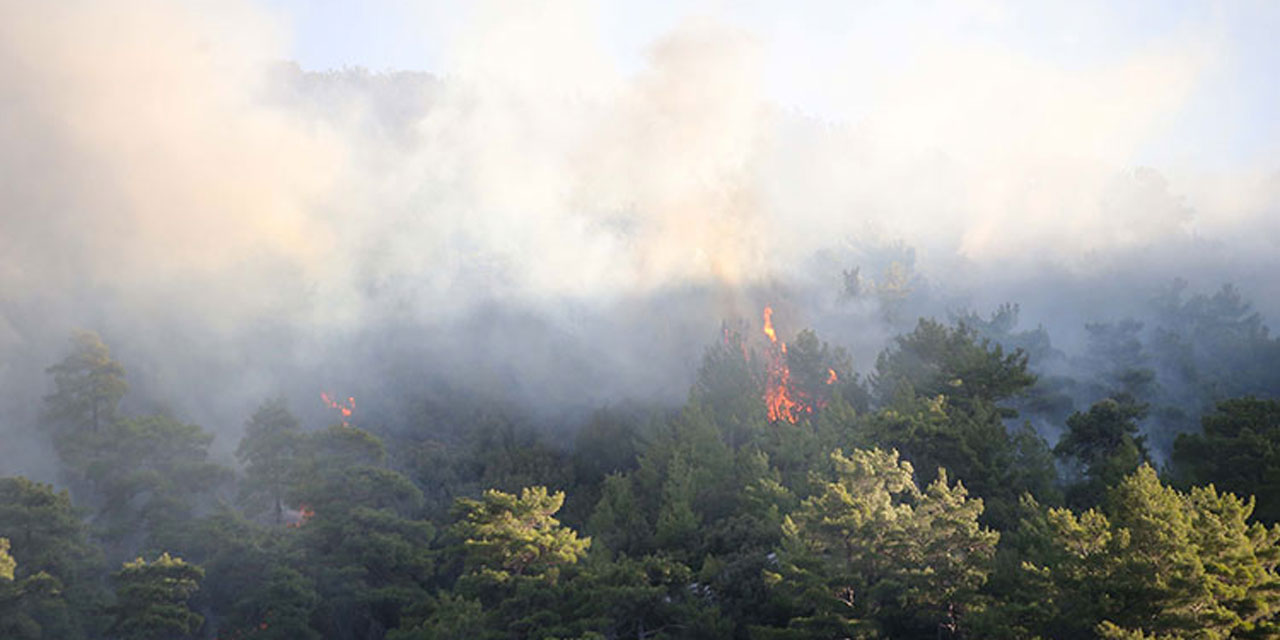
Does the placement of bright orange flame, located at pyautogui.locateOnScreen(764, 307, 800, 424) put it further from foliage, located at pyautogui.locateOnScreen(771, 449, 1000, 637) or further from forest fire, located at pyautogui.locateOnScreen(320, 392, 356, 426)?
forest fire, located at pyautogui.locateOnScreen(320, 392, 356, 426)

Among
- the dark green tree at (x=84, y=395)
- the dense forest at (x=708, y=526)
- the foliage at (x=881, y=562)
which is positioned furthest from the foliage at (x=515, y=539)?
the dark green tree at (x=84, y=395)

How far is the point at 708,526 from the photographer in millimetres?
48031

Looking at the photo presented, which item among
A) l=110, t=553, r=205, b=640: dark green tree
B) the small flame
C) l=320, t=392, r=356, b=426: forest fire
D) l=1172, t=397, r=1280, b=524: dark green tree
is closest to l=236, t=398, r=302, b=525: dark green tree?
l=110, t=553, r=205, b=640: dark green tree

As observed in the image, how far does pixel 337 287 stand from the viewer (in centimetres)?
9806

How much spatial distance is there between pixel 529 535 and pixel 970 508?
17.4 m

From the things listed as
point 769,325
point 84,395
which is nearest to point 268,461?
point 84,395

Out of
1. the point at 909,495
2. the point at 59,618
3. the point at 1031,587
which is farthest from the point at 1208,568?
the point at 59,618

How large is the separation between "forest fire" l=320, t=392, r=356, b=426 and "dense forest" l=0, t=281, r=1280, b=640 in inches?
432

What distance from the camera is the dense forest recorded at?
2731 centimetres

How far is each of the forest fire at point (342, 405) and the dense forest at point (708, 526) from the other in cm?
1097

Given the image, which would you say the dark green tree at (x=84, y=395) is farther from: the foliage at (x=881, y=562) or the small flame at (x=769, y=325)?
the small flame at (x=769, y=325)

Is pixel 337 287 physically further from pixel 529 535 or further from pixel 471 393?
pixel 529 535

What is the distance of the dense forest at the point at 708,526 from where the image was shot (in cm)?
2731

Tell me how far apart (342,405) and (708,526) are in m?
48.5
